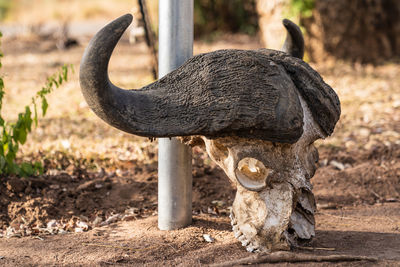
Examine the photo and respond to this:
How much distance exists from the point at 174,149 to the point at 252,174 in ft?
2.37

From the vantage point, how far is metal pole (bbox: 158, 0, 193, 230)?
3.60 metres

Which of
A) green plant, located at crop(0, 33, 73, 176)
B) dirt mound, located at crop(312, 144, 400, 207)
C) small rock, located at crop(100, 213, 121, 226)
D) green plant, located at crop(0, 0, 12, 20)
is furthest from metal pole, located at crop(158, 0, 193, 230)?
green plant, located at crop(0, 0, 12, 20)

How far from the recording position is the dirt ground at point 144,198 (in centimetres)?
336

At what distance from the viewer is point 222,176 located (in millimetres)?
4949

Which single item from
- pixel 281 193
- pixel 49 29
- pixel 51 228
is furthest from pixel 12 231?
pixel 49 29

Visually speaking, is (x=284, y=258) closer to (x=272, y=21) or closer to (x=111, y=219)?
(x=111, y=219)

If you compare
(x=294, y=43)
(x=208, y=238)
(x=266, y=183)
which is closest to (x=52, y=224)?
(x=208, y=238)

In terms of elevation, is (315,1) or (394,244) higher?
(315,1)

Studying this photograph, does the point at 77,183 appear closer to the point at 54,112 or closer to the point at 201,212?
the point at 201,212

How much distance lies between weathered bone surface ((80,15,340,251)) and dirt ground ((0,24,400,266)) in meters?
0.31

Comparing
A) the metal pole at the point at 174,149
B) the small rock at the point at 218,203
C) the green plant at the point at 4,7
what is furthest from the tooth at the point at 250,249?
the green plant at the point at 4,7

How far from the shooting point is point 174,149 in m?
3.67

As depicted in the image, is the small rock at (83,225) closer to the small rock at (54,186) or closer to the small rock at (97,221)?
the small rock at (97,221)

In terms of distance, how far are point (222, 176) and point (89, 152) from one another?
4.97 ft
